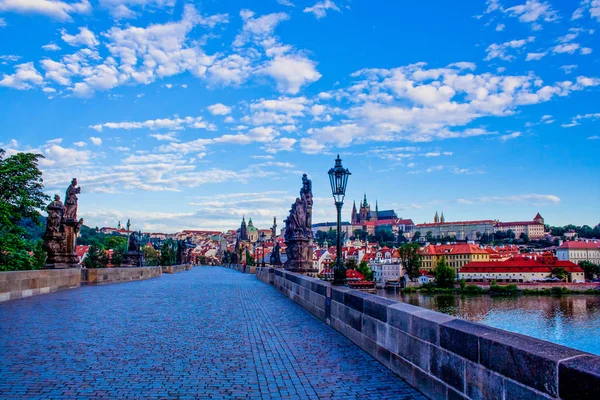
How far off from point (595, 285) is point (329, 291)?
3380 inches

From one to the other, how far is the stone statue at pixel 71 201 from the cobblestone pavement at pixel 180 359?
11.4m

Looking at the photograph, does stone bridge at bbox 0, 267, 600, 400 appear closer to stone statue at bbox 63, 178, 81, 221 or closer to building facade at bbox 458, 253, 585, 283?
stone statue at bbox 63, 178, 81, 221

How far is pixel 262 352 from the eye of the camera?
7.85 m

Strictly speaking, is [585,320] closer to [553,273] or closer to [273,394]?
[273,394]

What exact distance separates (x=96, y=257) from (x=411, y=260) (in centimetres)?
7281

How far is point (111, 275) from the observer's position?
28438 mm

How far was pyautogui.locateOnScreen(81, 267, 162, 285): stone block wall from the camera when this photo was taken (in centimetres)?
2538

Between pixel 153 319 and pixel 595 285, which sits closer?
pixel 153 319

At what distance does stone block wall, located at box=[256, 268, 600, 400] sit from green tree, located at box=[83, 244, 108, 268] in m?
87.4

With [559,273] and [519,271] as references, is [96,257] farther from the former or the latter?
[559,273]

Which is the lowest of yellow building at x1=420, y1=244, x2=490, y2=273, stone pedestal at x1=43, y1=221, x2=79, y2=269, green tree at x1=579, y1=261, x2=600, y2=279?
green tree at x1=579, y1=261, x2=600, y2=279

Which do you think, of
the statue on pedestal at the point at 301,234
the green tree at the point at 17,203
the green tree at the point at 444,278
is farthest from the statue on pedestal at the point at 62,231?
the green tree at the point at 444,278

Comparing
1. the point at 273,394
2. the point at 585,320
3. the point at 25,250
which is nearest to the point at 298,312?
the point at 273,394

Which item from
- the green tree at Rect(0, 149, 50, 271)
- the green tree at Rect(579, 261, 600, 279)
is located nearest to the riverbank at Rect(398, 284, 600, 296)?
the green tree at Rect(579, 261, 600, 279)
